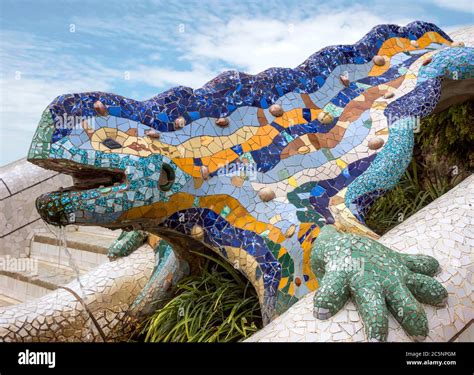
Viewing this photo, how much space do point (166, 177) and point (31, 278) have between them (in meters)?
3.25

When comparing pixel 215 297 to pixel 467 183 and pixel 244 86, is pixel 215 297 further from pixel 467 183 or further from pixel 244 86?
pixel 467 183

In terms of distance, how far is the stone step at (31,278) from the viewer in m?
6.09

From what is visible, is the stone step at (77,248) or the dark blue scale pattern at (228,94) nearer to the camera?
the dark blue scale pattern at (228,94)

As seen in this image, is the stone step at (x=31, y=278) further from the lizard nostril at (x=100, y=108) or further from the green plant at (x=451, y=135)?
the green plant at (x=451, y=135)

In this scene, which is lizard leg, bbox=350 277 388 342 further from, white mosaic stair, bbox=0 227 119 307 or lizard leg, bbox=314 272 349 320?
white mosaic stair, bbox=0 227 119 307

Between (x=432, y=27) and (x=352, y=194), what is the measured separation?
1.97 metres

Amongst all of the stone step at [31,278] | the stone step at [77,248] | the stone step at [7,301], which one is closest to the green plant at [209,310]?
the stone step at [77,248]

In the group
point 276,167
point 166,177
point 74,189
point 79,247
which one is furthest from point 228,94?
point 79,247

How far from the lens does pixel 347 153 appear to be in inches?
166

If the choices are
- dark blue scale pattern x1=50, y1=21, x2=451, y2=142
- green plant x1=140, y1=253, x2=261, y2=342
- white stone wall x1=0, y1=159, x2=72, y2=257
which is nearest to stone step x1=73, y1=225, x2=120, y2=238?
white stone wall x1=0, y1=159, x2=72, y2=257

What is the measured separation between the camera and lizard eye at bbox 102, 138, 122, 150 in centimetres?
341

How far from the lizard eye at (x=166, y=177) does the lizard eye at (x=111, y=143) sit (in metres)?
0.29

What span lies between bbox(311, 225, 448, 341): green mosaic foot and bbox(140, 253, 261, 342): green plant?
933 mm

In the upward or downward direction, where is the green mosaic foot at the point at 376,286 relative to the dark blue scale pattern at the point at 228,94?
downward
